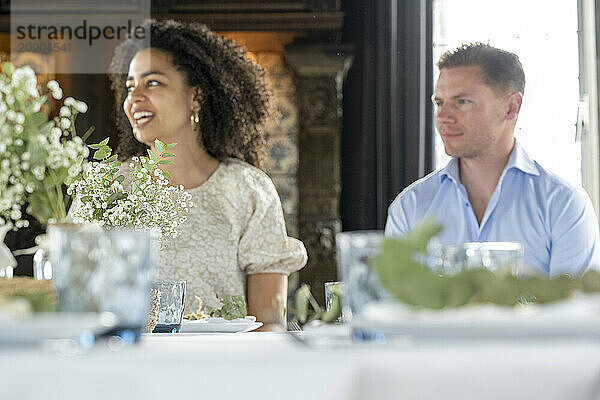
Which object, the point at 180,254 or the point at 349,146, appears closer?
the point at 180,254

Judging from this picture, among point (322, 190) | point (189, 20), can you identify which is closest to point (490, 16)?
point (322, 190)

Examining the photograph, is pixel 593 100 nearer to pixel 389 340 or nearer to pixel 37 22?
pixel 37 22

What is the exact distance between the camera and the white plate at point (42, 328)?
0.57 metres

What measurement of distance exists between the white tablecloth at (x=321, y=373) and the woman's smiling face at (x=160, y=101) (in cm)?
261

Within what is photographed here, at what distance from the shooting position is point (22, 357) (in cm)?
52

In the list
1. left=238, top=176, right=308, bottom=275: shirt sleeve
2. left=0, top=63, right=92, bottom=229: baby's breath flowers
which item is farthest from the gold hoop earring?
left=0, top=63, right=92, bottom=229: baby's breath flowers

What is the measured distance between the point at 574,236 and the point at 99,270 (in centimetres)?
182

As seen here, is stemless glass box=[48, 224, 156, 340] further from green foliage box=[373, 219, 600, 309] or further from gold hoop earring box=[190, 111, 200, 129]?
gold hoop earring box=[190, 111, 200, 129]

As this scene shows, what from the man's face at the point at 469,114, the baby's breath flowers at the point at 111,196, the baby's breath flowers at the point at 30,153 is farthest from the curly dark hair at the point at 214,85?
the baby's breath flowers at the point at 30,153

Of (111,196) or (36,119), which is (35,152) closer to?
(36,119)

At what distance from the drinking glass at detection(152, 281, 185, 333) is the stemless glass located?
0.77 metres

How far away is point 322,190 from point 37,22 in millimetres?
1401

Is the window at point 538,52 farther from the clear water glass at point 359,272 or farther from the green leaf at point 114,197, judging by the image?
the clear water glass at point 359,272

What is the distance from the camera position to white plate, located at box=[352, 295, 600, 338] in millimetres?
586
